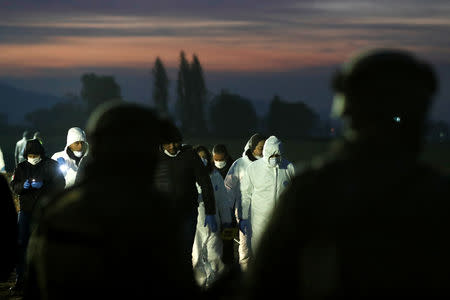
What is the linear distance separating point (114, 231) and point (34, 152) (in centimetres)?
813

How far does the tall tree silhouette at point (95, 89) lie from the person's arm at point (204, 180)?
499ft

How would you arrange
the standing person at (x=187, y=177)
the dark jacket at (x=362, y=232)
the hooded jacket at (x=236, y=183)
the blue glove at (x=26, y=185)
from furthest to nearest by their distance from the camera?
1. the hooded jacket at (x=236, y=183)
2. the blue glove at (x=26, y=185)
3. the standing person at (x=187, y=177)
4. the dark jacket at (x=362, y=232)

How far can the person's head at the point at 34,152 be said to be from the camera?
1070 cm

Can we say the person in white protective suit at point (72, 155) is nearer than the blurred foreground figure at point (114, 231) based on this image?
No

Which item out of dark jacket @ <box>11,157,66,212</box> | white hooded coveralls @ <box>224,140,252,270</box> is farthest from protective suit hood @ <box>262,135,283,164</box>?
dark jacket @ <box>11,157,66,212</box>

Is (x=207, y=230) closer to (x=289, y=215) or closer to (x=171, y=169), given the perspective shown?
(x=171, y=169)

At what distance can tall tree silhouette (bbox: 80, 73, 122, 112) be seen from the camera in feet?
529

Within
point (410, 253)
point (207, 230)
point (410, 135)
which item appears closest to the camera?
point (410, 253)

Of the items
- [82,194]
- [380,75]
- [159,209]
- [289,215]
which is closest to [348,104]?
[380,75]

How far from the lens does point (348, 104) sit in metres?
2.35

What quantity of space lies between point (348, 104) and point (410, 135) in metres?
0.19

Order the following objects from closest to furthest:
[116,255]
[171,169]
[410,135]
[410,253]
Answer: [410,253] < [410,135] < [116,255] < [171,169]

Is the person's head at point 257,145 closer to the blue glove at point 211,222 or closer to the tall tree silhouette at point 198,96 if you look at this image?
the blue glove at point 211,222

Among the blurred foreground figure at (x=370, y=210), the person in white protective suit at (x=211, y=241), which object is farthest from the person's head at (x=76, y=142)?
Answer: the blurred foreground figure at (x=370, y=210)
